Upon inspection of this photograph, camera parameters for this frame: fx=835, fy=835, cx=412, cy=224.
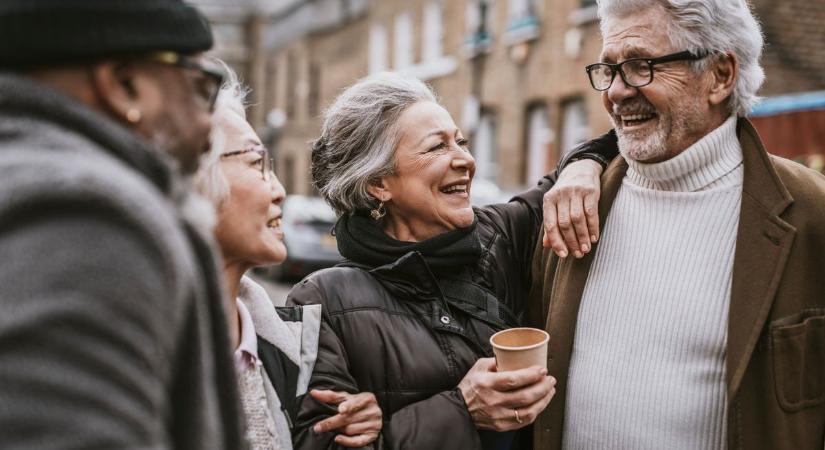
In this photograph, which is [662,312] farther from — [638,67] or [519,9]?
[519,9]

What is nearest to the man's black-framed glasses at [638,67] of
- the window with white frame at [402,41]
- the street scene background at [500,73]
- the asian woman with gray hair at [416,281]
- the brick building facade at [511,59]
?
the asian woman with gray hair at [416,281]

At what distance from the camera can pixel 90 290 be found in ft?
3.04

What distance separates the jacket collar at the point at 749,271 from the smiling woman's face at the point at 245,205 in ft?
3.17

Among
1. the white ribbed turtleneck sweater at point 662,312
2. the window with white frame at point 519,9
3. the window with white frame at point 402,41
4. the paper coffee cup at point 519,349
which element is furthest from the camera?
the window with white frame at point 402,41

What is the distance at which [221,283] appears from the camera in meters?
1.20

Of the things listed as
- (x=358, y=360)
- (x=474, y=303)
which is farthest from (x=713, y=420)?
(x=358, y=360)

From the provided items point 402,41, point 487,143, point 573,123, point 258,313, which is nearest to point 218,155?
point 258,313

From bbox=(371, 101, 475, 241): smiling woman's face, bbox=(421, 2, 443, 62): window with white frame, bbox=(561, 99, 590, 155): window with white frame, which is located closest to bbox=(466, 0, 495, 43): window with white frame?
bbox=(421, 2, 443, 62): window with white frame

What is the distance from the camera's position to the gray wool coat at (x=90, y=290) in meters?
0.90

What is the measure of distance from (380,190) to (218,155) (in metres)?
0.79

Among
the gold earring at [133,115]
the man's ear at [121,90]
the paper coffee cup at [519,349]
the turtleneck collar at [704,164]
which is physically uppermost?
the man's ear at [121,90]

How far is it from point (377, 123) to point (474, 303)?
25.6 inches

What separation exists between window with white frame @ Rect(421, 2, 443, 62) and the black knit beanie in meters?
21.2

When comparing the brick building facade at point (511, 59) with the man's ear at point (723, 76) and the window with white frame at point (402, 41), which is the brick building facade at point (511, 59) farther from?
the man's ear at point (723, 76)
